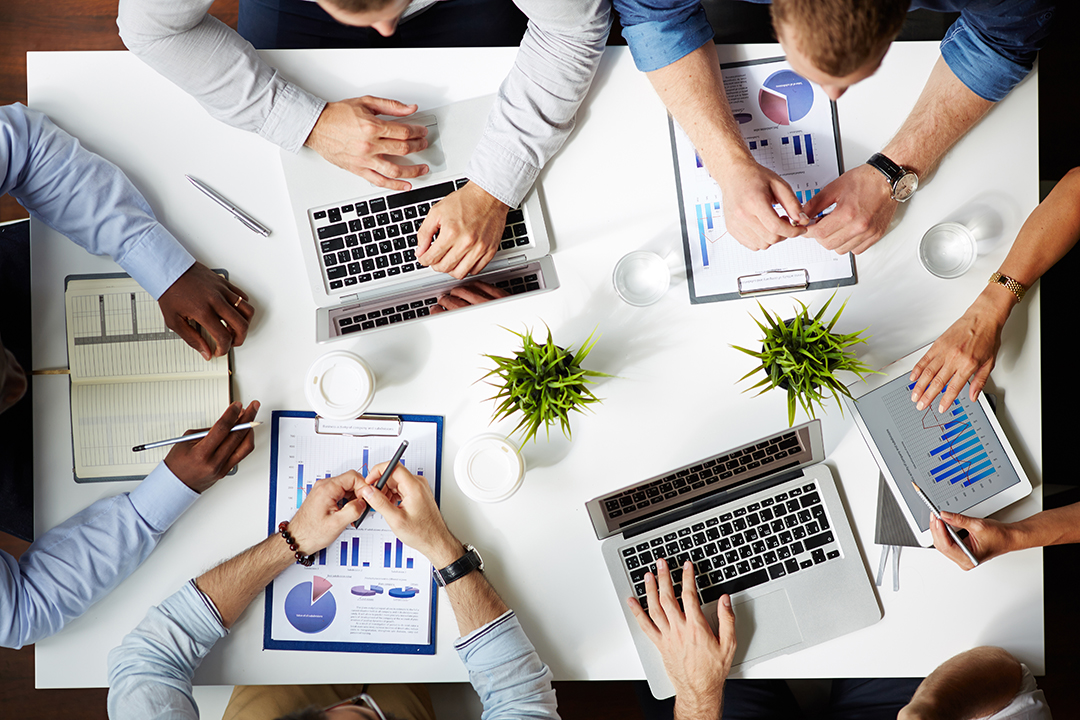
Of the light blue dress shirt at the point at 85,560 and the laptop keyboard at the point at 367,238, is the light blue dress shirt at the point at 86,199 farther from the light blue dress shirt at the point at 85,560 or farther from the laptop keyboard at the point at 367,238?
the light blue dress shirt at the point at 85,560

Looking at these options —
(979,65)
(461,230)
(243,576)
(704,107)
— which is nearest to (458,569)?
(243,576)

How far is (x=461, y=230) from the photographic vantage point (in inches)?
49.5

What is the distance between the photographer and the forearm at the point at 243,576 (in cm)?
125

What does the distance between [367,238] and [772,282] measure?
791 millimetres

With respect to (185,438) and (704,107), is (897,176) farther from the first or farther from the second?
(185,438)

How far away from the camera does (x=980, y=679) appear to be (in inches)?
49.5

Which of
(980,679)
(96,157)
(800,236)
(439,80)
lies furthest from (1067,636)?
(96,157)

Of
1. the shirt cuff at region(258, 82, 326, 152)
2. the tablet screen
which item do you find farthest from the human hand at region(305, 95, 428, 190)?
the tablet screen

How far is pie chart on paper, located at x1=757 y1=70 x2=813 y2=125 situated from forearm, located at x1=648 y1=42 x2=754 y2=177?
10 cm

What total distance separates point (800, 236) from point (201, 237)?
1.17 m

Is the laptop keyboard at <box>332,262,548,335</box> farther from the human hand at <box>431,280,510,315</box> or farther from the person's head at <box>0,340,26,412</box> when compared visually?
the person's head at <box>0,340,26,412</box>

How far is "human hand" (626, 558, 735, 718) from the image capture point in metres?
1.26

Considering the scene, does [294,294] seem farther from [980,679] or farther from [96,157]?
[980,679]

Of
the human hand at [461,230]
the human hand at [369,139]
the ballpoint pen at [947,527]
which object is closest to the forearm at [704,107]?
the human hand at [461,230]
